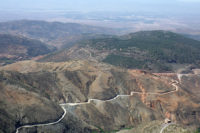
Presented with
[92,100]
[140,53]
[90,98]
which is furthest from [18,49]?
[92,100]

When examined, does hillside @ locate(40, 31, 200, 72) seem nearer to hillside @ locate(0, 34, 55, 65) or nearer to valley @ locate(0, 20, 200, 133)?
valley @ locate(0, 20, 200, 133)

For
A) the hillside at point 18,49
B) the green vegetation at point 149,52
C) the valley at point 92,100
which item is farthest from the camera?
the hillside at point 18,49

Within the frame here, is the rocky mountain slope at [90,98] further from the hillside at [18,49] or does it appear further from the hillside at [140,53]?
the hillside at [18,49]

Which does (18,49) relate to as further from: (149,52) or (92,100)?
(92,100)

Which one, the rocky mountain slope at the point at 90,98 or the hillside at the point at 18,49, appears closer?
the rocky mountain slope at the point at 90,98

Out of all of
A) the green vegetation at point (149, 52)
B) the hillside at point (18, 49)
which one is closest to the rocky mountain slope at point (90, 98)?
the green vegetation at point (149, 52)

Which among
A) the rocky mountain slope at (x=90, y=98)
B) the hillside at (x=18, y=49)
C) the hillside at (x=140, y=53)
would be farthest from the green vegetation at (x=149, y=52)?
the hillside at (x=18, y=49)

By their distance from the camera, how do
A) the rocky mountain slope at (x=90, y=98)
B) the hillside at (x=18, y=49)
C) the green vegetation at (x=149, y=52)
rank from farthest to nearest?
the hillside at (x=18, y=49) < the green vegetation at (x=149, y=52) < the rocky mountain slope at (x=90, y=98)
